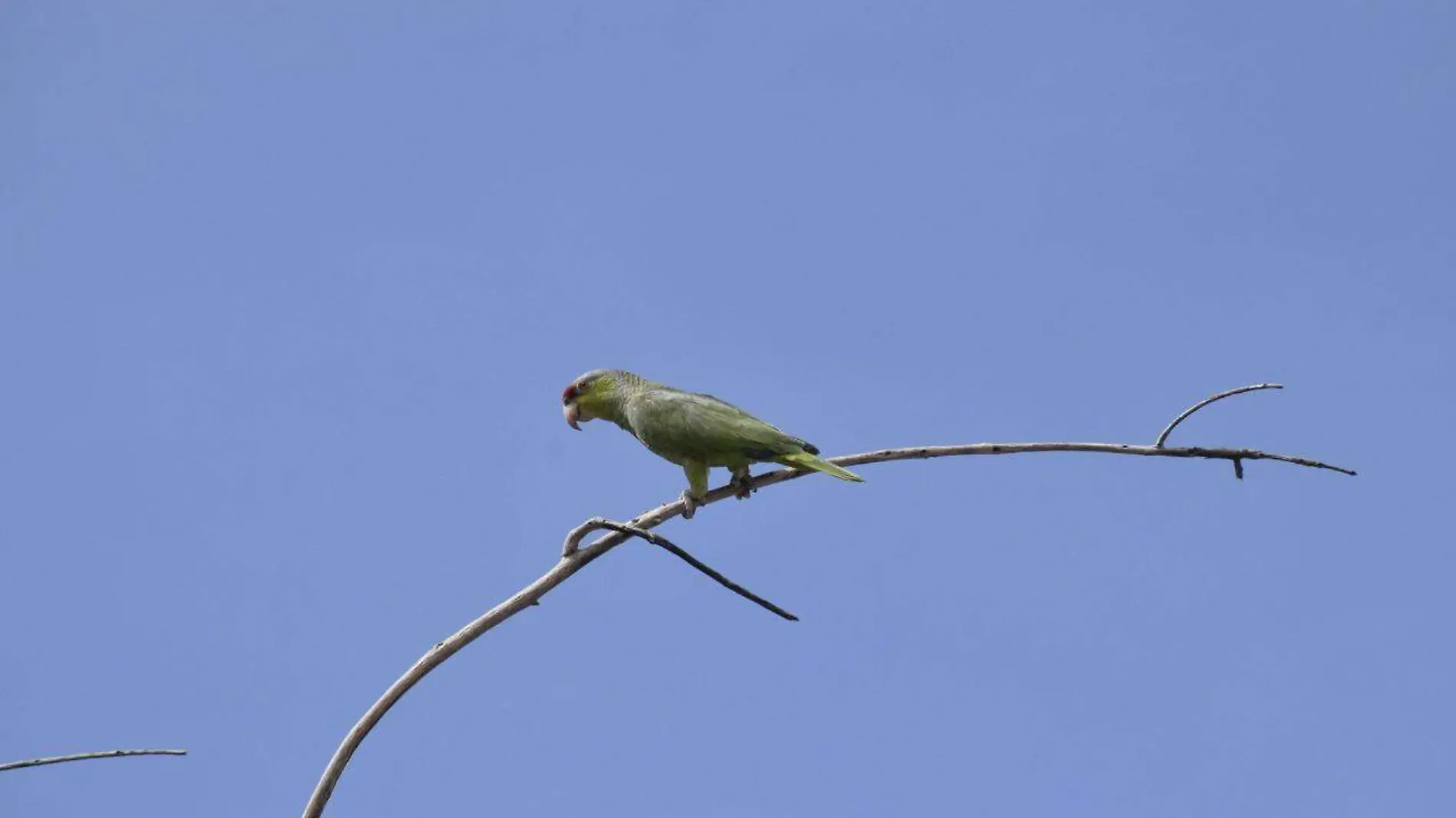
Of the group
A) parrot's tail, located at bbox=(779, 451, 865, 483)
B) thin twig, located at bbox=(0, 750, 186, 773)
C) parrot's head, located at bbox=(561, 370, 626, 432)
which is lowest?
thin twig, located at bbox=(0, 750, 186, 773)

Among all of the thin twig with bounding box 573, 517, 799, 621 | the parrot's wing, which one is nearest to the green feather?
the parrot's wing

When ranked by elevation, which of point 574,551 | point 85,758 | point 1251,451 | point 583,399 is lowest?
point 85,758

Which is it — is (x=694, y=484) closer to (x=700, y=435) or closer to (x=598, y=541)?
(x=700, y=435)

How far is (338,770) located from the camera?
7320 mm

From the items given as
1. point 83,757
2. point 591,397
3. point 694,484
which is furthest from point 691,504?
point 83,757

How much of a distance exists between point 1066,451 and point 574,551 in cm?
315

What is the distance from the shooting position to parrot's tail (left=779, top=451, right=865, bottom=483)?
30.9 ft

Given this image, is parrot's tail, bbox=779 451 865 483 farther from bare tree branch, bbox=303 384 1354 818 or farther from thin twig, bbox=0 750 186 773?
thin twig, bbox=0 750 186 773

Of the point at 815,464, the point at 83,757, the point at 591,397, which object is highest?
the point at 591,397

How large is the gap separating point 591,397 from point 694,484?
197cm

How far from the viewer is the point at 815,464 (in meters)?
9.75

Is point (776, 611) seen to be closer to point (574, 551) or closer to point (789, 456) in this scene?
point (574, 551)

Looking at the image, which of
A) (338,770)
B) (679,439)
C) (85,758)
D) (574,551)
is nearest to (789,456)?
(679,439)

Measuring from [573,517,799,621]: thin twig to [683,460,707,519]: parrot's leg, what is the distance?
115 inches
